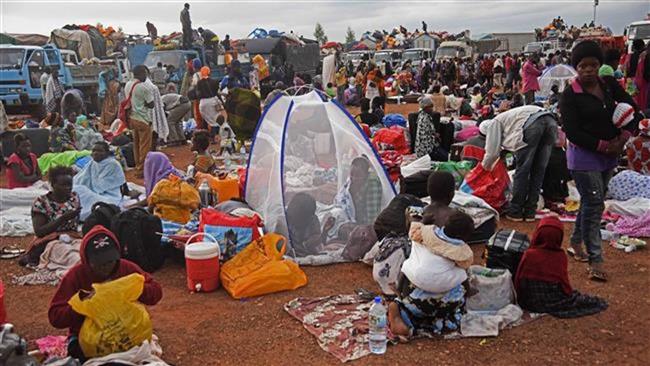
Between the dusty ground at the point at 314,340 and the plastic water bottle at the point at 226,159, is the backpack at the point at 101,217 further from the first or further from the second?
the plastic water bottle at the point at 226,159

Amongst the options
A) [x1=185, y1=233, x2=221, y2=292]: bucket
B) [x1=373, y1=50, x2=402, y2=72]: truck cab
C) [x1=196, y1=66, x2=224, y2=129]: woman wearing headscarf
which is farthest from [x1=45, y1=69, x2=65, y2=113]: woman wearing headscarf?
[x1=373, y1=50, x2=402, y2=72]: truck cab

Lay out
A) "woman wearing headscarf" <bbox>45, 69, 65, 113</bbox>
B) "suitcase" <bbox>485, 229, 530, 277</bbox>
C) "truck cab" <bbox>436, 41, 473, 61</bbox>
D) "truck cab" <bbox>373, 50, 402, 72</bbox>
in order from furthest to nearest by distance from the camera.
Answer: "truck cab" <bbox>436, 41, 473, 61</bbox> < "truck cab" <bbox>373, 50, 402, 72</bbox> < "woman wearing headscarf" <bbox>45, 69, 65, 113</bbox> < "suitcase" <bbox>485, 229, 530, 277</bbox>

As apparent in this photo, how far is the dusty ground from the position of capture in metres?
3.94

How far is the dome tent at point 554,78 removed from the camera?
15.2m

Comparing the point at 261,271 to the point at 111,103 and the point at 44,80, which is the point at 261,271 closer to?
the point at 111,103

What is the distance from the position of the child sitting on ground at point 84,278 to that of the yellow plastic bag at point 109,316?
0.08 meters

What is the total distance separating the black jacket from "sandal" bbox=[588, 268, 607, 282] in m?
1.12

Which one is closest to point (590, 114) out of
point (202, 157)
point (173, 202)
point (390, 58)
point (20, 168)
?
point (173, 202)

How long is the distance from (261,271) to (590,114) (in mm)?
3062

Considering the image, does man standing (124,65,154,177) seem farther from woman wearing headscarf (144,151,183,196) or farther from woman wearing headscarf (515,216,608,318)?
woman wearing headscarf (515,216,608,318)

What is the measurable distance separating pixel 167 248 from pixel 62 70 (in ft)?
47.7

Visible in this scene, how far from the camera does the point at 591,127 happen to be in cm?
475

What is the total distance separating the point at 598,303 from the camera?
455cm

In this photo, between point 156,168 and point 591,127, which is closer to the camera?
point 591,127
